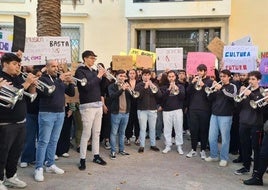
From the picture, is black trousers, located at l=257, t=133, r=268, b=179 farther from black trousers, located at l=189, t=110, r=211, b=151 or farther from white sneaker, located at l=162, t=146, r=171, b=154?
white sneaker, located at l=162, t=146, r=171, b=154

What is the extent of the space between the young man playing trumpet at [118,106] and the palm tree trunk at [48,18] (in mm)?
2828

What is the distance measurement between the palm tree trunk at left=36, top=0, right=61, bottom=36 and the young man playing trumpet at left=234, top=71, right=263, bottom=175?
17.0 feet

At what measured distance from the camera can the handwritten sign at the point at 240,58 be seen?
7891mm

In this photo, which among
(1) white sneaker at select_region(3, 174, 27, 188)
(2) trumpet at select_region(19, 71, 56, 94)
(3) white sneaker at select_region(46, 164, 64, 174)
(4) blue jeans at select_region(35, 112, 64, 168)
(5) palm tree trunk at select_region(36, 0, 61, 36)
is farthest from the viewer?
(5) palm tree trunk at select_region(36, 0, 61, 36)

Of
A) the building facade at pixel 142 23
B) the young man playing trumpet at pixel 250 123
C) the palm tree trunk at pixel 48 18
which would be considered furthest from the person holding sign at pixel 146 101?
the building facade at pixel 142 23

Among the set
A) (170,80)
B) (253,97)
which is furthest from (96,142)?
(253,97)

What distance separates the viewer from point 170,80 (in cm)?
852

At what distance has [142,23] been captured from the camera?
687 inches

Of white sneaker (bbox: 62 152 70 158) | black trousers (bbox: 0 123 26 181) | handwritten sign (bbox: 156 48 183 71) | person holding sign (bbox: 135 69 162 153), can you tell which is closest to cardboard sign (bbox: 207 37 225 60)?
handwritten sign (bbox: 156 48 183 71)

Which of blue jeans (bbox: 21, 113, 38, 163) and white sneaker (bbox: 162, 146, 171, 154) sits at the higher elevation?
blue jeans (bbox: 21, 113, 38, 163)

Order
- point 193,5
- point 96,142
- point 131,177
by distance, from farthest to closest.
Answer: point 193,5 < point 96,142 < point 131,177

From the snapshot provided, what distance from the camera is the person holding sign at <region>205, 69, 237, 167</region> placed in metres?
7.57

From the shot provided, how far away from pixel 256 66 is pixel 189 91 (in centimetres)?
147

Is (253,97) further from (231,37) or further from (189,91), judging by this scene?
(231,37)
